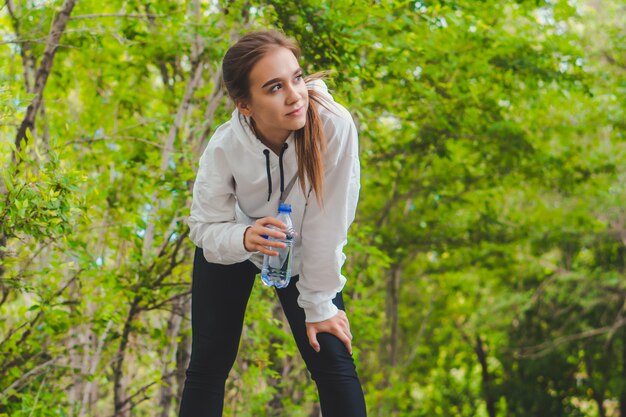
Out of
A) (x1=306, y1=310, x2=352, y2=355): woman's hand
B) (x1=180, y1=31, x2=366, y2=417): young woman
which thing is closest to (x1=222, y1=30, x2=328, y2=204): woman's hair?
(x1=180, y1=31, x2=366, y2=417): young woman

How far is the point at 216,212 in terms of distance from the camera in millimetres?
2705

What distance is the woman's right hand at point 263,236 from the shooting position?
251 cm

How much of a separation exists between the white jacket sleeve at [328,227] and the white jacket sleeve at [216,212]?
0.20m

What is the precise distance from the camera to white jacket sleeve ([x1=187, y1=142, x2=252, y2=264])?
8.55 feet

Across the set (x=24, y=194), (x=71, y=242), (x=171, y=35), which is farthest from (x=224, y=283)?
(x=171, y=35)

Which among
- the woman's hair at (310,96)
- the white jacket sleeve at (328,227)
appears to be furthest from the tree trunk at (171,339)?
the woman's hair at (310,96)

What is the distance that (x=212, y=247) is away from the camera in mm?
2635

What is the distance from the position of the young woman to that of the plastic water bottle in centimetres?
4

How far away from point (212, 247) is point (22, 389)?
2.70 m

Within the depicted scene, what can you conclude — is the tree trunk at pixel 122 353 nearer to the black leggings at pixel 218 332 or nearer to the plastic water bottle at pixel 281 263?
the black leggings at pixel 218 332

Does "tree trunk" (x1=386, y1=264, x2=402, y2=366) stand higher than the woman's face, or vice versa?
"tree trunk" (x1=386, y1=264, x2=402, y2=366)

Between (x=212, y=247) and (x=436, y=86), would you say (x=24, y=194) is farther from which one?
(x=436, y=86)

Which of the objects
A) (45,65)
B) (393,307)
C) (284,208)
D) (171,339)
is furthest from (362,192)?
(284,208)

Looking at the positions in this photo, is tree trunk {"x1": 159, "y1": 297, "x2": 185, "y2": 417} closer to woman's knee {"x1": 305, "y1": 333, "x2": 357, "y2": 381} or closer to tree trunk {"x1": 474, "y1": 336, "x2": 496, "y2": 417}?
woman's knee {"x1": 305, "y1": 333, "x2": 357, "y2": 381}
